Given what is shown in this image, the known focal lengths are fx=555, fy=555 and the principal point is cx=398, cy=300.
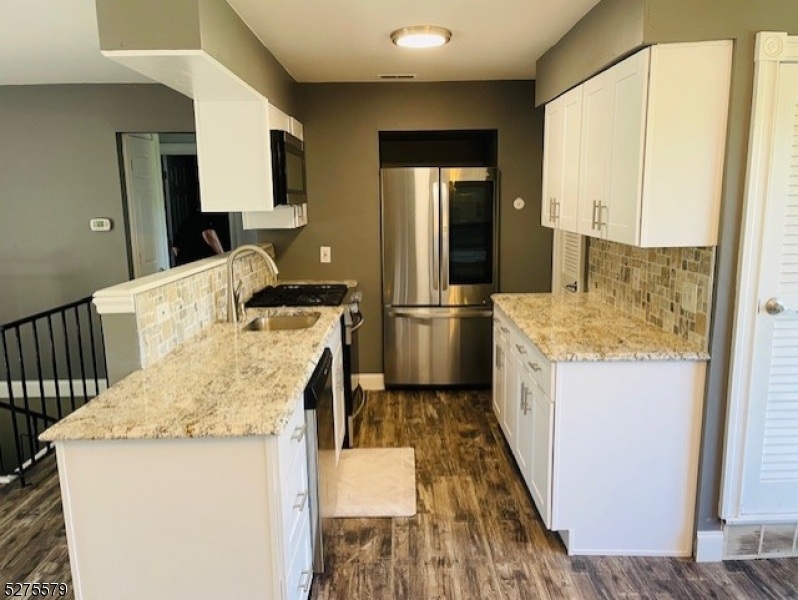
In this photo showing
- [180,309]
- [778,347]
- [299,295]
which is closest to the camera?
[778,347]

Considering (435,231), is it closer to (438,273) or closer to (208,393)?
(438,273)

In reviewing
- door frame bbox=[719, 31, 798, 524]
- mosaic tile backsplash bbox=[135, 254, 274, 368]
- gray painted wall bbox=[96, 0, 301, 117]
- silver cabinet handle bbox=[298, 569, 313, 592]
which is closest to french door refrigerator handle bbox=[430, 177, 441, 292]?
mosaic tile backsplash bbox=[135, 254, 274, 368]

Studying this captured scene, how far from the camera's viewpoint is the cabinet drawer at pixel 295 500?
1721mm

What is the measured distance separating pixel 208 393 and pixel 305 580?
0.78m

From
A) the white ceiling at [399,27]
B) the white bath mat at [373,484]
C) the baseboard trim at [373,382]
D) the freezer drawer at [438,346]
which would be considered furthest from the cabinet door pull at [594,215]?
the baseboard trim at [373,382]

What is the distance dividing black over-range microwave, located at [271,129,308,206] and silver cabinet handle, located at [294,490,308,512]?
182cm

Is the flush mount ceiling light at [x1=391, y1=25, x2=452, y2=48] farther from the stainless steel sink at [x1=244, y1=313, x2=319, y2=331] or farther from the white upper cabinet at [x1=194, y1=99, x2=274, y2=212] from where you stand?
the stainless steel sink at [x1=244, y1=313, x2=319, y2=331]

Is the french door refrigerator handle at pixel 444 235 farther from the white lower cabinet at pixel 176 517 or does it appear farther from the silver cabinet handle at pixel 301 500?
the white lower cabinet at pixel 176 517

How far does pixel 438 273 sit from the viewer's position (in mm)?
4336

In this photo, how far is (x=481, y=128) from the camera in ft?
14.3

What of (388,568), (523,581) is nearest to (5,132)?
(388,568)

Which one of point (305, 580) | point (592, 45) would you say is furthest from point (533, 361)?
point (592, 45)

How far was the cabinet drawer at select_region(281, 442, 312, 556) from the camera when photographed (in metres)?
1.72

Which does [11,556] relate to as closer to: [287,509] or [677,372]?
[287,509]
